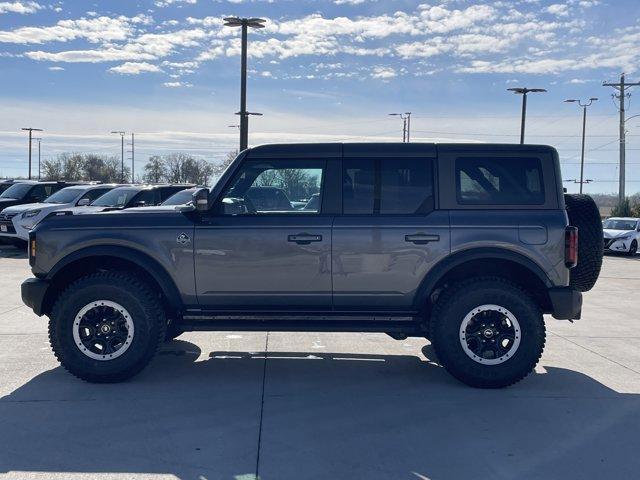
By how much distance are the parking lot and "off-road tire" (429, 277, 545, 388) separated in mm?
161

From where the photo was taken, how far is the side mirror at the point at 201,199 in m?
5.31

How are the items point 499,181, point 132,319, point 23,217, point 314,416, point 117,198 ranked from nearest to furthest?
point 314,416 < point 132,319 < point 499,181 < point 117,198 < point 23,217

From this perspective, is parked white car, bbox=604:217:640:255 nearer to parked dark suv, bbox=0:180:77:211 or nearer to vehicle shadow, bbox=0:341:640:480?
vehicle shadow, bbox=0:341:640:480

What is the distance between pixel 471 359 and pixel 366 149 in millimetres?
2026

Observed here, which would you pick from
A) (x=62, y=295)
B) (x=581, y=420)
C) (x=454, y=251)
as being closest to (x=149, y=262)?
(x=62, y=295)

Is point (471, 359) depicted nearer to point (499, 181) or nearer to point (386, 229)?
point (386, 229)

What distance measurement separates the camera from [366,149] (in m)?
5.62

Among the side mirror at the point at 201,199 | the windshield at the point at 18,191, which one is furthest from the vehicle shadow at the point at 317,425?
the windshield at the point at 18,191

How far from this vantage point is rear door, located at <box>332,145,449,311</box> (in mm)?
5395

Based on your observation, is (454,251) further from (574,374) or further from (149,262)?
(149,262)

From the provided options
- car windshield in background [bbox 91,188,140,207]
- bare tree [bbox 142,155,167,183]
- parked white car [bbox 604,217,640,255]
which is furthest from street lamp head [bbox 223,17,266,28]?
bare tree [bbox 142,155,167,183]

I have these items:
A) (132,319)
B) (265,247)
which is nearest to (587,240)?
(265,247)

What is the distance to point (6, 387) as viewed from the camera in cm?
527

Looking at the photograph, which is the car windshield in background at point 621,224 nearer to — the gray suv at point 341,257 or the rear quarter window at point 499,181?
the rear quarter window at point 499,181
